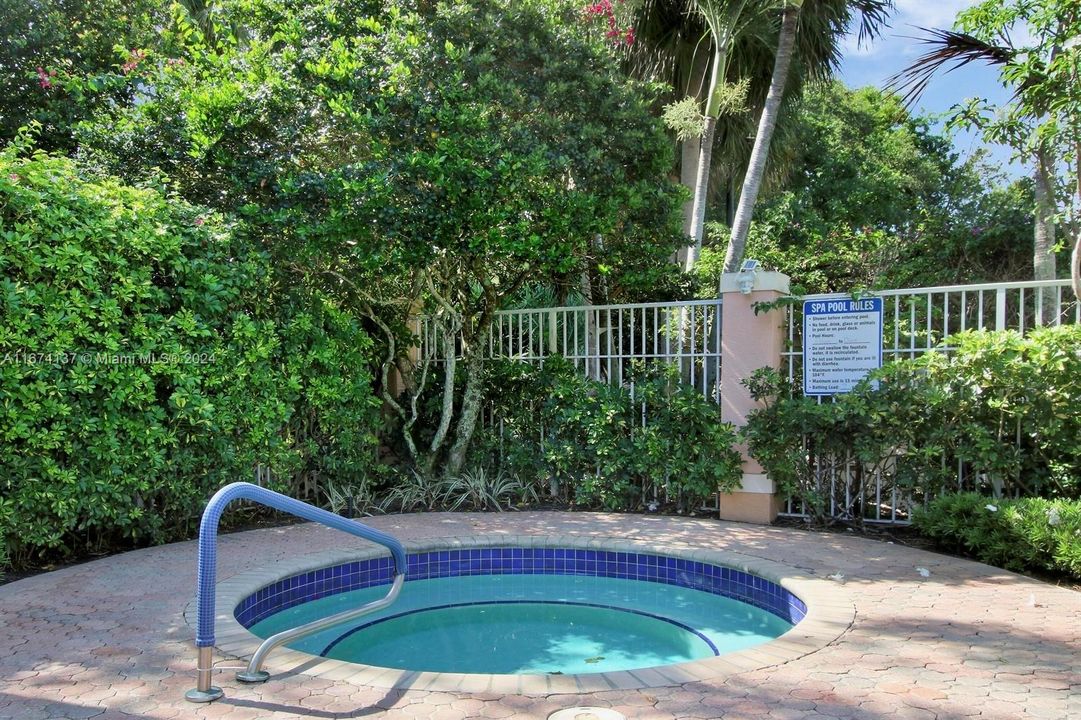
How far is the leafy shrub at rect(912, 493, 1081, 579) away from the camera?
5023 millimetres

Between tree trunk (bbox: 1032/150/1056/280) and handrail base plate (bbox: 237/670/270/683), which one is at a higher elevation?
tree trunk (bbox: 1032/150/1056/280)

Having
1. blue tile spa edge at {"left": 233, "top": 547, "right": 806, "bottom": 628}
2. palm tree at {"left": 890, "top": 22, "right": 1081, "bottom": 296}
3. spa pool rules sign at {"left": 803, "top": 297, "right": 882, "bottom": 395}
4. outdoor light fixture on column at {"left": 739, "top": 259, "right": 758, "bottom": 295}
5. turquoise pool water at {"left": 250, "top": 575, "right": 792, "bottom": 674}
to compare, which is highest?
palm tree at {"left": 890, "top": 22, "right": 1081, "bottom": 296}

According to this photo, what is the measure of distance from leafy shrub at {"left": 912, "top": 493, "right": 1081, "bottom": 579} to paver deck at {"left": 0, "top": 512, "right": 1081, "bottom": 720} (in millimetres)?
203

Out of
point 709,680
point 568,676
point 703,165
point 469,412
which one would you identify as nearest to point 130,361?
point 469,412

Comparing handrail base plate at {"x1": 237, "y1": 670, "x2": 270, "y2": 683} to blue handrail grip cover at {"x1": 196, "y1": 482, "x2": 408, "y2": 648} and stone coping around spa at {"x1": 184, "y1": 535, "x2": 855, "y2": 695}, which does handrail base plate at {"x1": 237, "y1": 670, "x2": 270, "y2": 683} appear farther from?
blue handrail grip cover at {"x1": 196, "y1": 482, "x2": 408, "y2": 648}

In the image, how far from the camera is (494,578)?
6.25 metres

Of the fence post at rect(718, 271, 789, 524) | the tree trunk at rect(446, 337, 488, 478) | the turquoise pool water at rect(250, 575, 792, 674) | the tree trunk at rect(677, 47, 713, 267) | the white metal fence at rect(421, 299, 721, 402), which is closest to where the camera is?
the turquoise pool water at rect(250, 575, 792, 674)

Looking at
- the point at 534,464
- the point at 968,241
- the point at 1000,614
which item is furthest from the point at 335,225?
the point at 968,241

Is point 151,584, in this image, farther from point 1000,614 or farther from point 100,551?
point 1000,614

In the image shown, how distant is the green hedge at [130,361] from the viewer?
5.36 meters

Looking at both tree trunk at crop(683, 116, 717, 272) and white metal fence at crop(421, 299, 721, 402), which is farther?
tree trunk at crop(683, 116, 717, 272)

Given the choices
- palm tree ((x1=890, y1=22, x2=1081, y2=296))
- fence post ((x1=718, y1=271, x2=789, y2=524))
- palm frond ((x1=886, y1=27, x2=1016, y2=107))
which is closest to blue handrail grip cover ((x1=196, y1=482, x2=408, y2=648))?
fence post ((x1=718, y1=271, x2=789, y2=524))

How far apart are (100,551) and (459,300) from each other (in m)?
4.46

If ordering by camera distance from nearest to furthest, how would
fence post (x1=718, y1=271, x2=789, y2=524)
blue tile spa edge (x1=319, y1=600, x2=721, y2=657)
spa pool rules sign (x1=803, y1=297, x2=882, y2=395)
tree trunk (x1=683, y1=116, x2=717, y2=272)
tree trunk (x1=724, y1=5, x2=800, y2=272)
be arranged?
1. blue tile spa edge (x1=319, y1=600, x2=721, y2=657)
2. spa pool rules sign (x1=803, y1=297, x2=882, y2=395)
3. fence post (x1=718, y1=271, x2=789, y2=524)
4. tree trunk (x1=724, y1=5, x2=800, y2=272)
5. tree trunk (x1=683, y1=116, x2=717, y2=272)
